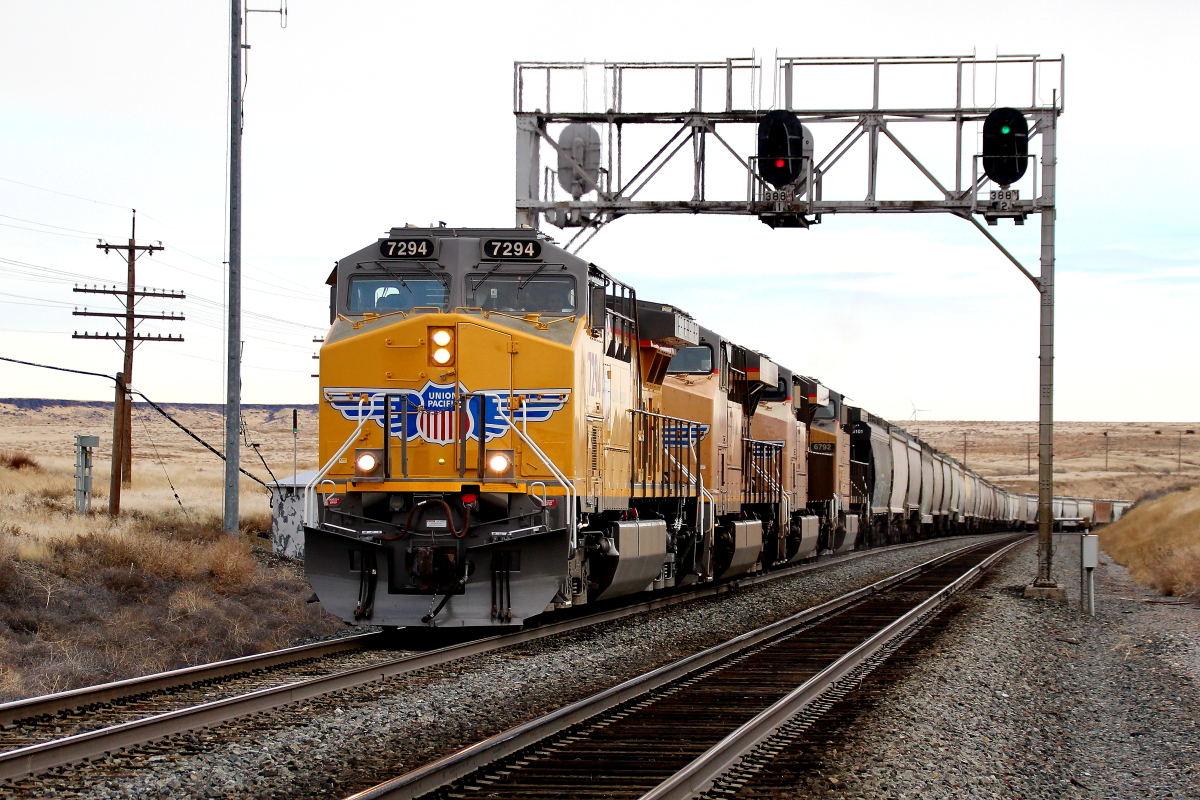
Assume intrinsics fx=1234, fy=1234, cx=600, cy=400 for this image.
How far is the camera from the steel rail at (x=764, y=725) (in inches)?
246

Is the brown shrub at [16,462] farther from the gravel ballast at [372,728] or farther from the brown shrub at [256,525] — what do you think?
the gravel ballast at [372,728]

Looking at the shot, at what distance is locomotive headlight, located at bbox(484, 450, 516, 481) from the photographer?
11.5 m

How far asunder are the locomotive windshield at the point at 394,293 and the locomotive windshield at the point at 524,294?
35 cm

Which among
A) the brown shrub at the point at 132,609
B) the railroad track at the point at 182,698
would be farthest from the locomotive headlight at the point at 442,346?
the brown shrub at the point at 132,609

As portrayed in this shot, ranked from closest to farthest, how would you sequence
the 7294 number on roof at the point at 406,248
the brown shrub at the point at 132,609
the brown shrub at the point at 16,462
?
the brown shrub at the point at 132,609
the 7294 number on roof at the point at 406,248
the brown shrub at the point at 16,462

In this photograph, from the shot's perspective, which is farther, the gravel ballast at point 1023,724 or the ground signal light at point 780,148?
the ground signal light at point 780,148

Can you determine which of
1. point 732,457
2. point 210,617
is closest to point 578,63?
point 732,457

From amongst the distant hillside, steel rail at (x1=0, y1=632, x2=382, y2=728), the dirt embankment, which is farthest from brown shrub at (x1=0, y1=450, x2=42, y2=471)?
the distant hillside

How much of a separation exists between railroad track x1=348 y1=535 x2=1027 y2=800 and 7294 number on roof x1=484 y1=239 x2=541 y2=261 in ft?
13.6

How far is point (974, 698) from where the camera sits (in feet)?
31.5

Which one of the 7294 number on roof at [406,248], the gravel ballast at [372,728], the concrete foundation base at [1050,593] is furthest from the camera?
the concrete foundation base at [1050,593]

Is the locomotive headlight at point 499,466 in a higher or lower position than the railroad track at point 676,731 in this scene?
higher

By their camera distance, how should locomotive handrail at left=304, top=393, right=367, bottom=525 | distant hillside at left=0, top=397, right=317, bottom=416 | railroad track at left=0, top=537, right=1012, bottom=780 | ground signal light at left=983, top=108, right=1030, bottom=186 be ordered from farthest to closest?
distant hillside at left=0, top=397, right=317, bottom=416 < ground signal light at left=983, top=108, right=1030, bottom=186 < locomotive handrail at left=304, top=393, right=367, bottom=525 < railroad track at left=0, top=537, right=1012, bottom=780

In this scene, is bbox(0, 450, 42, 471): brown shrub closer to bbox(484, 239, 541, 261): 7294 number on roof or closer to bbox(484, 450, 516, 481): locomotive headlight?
bbox(484, 239, 541, 261): 7294 number on roof
